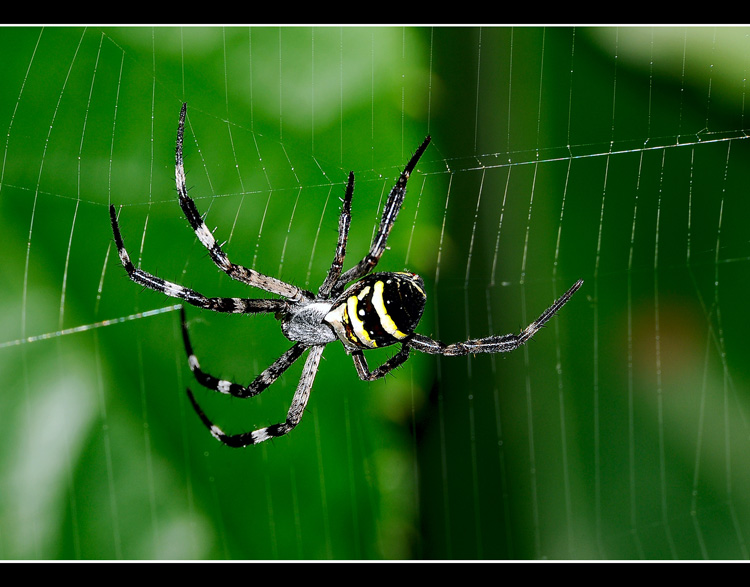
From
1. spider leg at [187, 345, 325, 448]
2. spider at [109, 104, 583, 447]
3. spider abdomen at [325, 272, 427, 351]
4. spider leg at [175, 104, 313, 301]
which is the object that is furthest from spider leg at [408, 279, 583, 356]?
spider leg at [175, 104, 313, 301]

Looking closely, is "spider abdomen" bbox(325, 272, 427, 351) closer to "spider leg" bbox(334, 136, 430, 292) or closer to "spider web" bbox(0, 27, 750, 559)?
"spider leg" bbox(334, 136, 430, 292)

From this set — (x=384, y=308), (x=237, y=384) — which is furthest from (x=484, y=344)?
(x=237, y=384)

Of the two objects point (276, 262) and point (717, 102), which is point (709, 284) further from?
point (276, 262)

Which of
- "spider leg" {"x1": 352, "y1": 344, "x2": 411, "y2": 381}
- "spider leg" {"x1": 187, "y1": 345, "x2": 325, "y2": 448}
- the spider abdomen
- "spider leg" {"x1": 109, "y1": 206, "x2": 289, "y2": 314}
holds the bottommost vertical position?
"spider leg" {"x1": 187, "y1": 345, "x2": 325, "y2": 448}

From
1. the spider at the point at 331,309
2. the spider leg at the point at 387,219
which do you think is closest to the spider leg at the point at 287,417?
the spider at the point at 331,309

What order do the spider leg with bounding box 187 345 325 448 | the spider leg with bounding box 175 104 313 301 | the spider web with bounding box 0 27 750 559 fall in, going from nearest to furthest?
the spider leg with bounding box 175 104 313 301 → the spider web with bounding box 0 27 750 559 → the spider leg with bounding box 187 345 325 448

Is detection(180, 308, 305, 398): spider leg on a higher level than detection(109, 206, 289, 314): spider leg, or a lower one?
lower

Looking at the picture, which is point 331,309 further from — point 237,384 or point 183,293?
point 183,293
